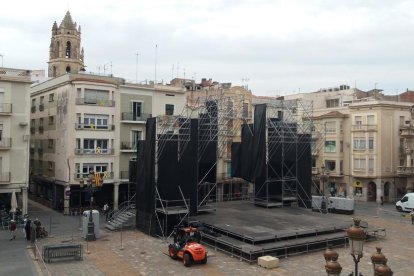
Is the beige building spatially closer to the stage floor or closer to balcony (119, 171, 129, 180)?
the stage floor

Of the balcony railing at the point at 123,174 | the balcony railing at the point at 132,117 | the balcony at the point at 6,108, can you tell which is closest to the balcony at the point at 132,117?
the balcony railing at the point at 132,117

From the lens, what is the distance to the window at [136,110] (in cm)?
4050

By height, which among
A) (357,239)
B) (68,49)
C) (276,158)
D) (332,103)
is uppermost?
(68,49)

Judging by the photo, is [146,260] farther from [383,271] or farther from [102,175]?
[102,175]

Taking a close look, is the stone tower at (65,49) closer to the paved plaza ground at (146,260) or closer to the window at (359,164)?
the paved plaza ground at (146,260)

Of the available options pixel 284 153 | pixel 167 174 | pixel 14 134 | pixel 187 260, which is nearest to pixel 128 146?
pixel 14 134

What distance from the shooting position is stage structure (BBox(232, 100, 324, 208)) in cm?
3509

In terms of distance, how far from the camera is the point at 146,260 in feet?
72.3

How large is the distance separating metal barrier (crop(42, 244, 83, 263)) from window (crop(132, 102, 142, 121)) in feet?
64.3

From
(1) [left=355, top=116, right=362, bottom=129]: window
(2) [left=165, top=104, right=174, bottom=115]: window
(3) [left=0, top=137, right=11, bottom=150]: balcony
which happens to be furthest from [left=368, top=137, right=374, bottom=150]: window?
(3) [left=0, top=137, right=11, bottom=150]: balcony

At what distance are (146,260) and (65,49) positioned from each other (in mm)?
48053

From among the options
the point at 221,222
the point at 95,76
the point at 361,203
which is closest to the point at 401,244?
the point at 221,222

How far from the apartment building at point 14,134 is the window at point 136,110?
9.56 metres

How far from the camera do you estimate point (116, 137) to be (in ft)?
128
